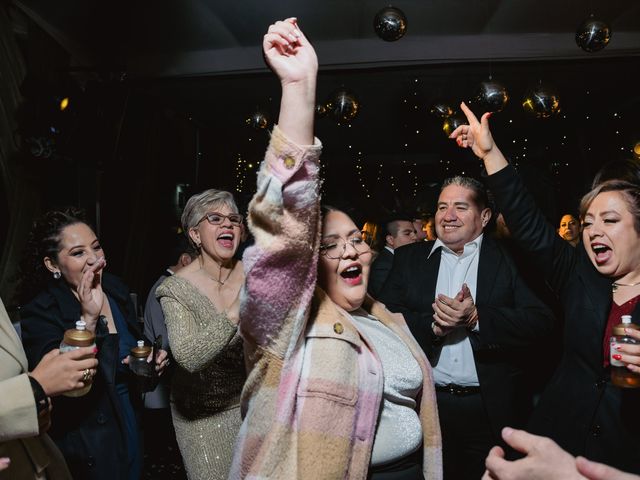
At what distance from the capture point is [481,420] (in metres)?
2.65

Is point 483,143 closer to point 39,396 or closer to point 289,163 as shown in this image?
point 289,163

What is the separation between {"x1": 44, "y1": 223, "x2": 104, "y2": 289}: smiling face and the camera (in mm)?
2477

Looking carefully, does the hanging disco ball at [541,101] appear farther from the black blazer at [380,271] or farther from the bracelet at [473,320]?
the bracelet at [473,320]

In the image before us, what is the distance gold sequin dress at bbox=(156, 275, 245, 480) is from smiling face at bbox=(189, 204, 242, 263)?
335mm

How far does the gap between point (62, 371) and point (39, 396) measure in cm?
14

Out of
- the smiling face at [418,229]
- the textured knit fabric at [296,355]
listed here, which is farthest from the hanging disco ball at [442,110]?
the textured knit fabric at [296,355]

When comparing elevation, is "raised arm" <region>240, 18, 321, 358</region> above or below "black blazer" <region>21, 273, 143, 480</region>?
above

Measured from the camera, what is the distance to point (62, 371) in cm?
164

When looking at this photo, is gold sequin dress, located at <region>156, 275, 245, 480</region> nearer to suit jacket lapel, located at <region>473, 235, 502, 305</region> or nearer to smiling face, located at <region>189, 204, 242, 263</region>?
smiling face, located at <region>189, 204, 242, 263</region>

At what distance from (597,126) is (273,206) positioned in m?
9.73

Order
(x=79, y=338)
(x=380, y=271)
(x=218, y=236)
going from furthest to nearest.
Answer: (x=380, y=271) < (x=218, y=236) < (x=79, y=338)

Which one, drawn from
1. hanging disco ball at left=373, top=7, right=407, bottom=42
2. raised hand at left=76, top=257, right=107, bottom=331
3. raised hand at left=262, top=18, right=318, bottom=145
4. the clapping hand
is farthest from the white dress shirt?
hanging disco ball at left=373, top=7, right=407, bottom=42

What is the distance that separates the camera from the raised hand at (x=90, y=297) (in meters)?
2.37

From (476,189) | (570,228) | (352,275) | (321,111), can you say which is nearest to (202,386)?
(352,275)
